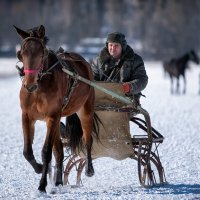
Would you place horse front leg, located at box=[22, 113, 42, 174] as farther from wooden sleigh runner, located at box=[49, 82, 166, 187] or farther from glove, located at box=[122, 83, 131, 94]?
glove, located at box=[122, 83, 131, 94]

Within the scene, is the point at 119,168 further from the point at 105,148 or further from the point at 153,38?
the point at 153,38

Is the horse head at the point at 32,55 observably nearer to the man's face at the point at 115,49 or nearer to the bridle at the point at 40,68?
the bridle at the point at 40,68

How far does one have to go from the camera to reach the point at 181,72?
1121 inches

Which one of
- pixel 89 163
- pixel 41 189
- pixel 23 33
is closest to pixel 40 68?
pixel 23 33

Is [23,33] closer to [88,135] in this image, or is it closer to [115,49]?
[115,49]

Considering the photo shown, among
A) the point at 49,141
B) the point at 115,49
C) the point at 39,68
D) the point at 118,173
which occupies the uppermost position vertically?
the point at 115,49

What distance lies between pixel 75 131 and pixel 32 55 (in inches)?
64.7

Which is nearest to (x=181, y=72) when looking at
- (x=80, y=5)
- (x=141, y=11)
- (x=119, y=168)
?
(x=119, y=168)

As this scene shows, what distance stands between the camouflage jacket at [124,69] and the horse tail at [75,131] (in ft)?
1.61

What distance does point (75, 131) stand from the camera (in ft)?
27.2

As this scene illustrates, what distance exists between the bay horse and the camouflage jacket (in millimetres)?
457

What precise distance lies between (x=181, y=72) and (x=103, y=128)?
67.3ft

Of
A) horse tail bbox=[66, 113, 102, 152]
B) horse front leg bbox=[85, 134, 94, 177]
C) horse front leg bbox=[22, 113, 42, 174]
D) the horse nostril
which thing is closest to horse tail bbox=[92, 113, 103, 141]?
horse tail bbox=[66, 113, 102, 152]

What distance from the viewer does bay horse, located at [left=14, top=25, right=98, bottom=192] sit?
6.88 metres
